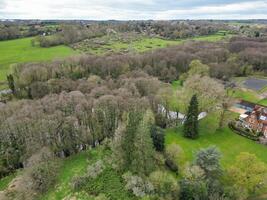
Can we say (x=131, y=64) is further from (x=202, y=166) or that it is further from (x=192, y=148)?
(x=202, y=166)

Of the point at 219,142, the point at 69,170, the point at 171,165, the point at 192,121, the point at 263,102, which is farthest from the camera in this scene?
the point at 263,102

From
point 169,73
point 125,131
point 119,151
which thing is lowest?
point 169,73

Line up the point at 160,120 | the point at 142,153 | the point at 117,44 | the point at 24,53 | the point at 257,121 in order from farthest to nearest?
1. the point at 117,44
2. the point at 24,53
3. the point at 160,120
4. the point at 257,121
5. the point at 142,153

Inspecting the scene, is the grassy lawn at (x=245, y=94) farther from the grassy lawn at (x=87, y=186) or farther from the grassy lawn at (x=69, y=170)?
the grassy lawn at (x=87, y=186)

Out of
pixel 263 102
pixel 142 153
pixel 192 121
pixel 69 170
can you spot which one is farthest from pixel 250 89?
pixel 69 170

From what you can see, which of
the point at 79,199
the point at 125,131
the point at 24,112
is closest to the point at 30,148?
the point at 24,112

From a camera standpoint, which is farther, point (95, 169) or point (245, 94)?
point (245, 94)

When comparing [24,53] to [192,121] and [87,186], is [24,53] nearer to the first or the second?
[192,121]
